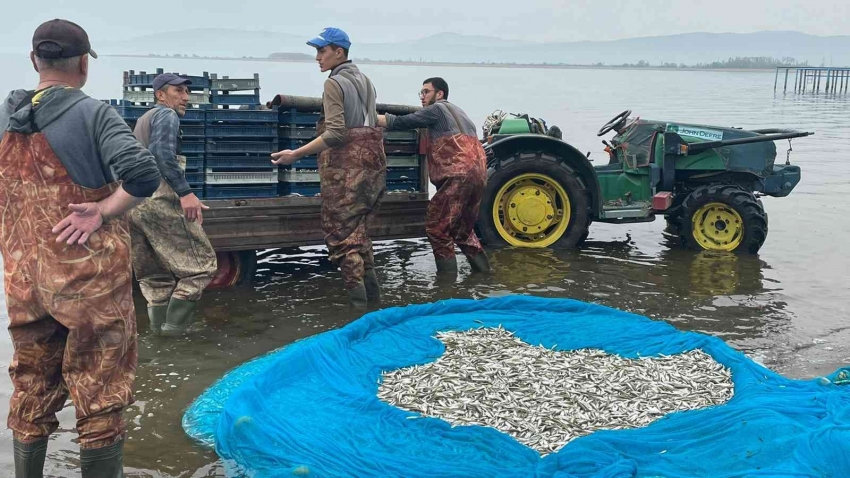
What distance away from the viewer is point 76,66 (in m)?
3.49

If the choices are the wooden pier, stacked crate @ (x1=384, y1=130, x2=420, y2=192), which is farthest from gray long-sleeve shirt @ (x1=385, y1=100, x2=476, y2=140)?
the wooden pier

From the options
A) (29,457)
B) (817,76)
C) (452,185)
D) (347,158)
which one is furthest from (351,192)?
(817,76)

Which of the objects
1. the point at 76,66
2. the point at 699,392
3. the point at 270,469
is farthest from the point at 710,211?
the point at 76,66

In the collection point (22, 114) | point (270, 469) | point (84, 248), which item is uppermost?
point (22, 114)

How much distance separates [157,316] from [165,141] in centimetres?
140

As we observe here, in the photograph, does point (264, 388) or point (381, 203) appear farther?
point (381, 203)

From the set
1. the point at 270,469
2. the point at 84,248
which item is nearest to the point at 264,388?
the point at 270,469

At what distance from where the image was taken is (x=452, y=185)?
780cm

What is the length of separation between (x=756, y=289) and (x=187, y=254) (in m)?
5.19

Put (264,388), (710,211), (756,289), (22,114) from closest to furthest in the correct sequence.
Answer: (22,114), (264,388), (756,289), (710,211)

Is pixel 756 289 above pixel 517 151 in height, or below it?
below

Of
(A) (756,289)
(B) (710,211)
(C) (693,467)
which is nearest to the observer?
(C) (693,467)

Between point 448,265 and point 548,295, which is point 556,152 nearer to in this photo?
point 448,265

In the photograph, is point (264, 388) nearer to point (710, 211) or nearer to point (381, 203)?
point (381, 203)
